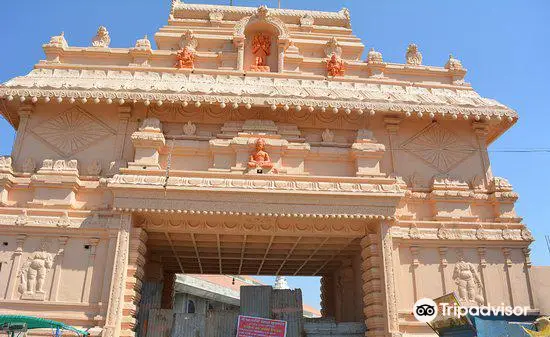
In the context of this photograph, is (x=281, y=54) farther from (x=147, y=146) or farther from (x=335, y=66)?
(x=147, y=146)

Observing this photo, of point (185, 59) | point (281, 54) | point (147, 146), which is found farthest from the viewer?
point (281, 54)

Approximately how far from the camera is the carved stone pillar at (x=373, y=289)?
12625 millimetres

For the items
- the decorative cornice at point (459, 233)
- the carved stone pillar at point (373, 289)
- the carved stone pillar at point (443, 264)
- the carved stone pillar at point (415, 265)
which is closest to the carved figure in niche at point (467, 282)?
the carved stone pillar at point (443, 264)

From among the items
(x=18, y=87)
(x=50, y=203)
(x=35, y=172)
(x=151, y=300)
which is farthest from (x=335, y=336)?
(x=18, y=87)

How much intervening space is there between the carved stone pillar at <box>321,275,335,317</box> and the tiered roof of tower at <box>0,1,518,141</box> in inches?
354

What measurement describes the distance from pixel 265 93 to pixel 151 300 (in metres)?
7.86

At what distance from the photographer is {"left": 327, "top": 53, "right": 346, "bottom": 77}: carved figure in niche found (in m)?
16.5

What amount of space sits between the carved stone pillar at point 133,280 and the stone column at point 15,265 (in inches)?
120

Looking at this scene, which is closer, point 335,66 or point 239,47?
point 335,66

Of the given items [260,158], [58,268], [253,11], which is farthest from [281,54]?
[58,268]

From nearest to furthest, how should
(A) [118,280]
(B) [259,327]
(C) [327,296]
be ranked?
(A) [118,280] → (B) [259,327] → (C) [327,296]

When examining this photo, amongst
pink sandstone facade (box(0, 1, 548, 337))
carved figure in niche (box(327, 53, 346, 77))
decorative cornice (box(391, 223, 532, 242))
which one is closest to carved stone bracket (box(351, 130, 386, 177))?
pink sandstone facade (box(0, 1, 548, 337))

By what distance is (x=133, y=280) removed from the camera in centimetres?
1242

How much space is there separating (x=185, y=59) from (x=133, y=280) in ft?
26.8
